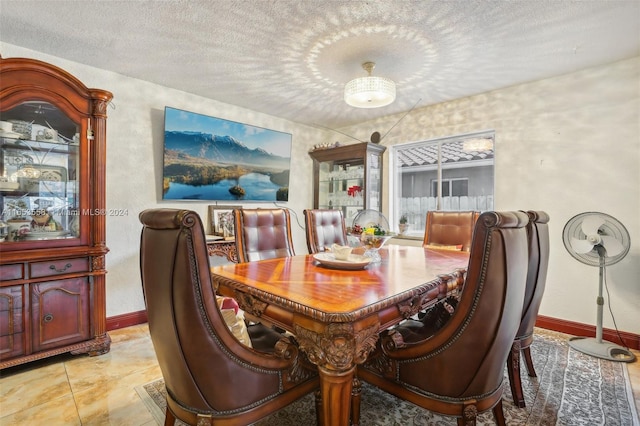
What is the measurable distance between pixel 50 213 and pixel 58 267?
427mm

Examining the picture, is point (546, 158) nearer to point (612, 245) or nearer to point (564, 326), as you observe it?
point (612, 245)

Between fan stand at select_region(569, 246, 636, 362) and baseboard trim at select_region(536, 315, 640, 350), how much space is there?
0.34ft

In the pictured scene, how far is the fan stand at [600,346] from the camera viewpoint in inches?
93.1

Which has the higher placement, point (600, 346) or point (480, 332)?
point (480, 332)

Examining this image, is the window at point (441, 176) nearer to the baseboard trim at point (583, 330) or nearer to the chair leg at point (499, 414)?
the baseboard trim at point (583, 330)

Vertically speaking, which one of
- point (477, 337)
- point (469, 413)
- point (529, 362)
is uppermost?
point (477, 337)

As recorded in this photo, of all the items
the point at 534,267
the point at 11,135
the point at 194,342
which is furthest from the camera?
the point at 11,135

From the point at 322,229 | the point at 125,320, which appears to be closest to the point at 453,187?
the point at 322,229

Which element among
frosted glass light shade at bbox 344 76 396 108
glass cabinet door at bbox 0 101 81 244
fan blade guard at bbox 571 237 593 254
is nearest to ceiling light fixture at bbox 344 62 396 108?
frosted glass light shade at bbox 344 76 396 108

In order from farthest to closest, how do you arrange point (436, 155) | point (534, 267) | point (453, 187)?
point (436, 155) → point (453, 187) → point (534, 267)

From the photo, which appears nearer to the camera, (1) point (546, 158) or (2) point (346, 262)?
(2) point (346, 262)

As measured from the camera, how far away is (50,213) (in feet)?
7.66

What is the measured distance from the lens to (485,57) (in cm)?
255

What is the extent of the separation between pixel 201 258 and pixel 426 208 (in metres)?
3.57
